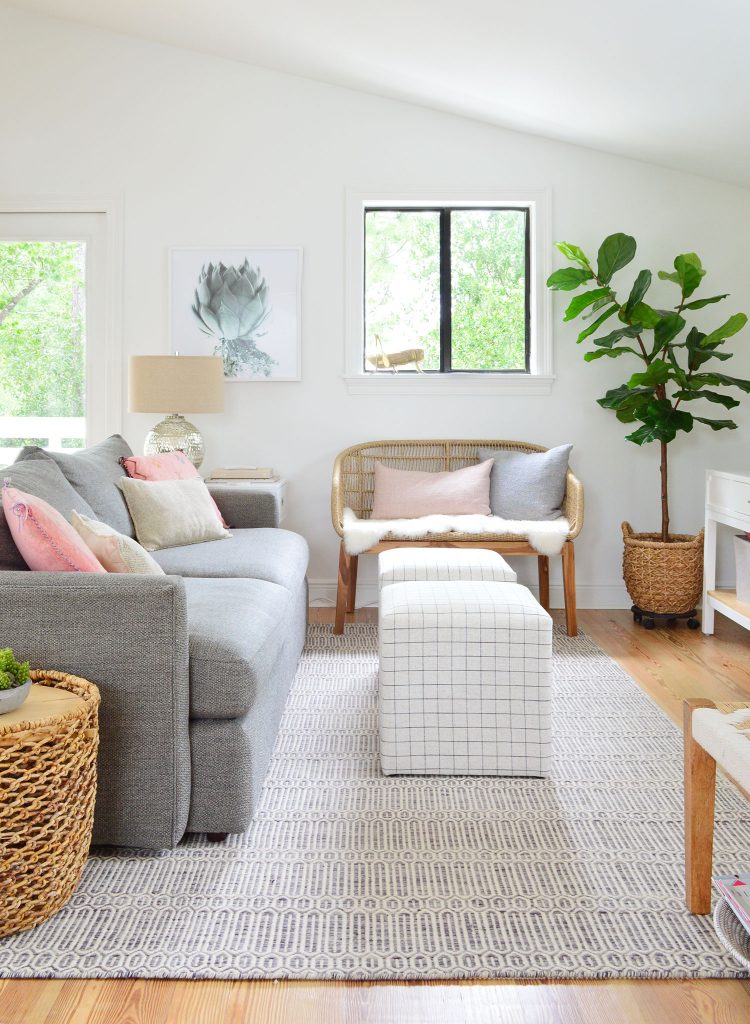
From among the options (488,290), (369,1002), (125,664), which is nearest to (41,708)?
(125,664)

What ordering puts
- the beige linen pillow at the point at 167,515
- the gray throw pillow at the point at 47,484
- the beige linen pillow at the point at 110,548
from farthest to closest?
the beige linen pillow at the point at 167,515 → the gray throw pillow at the point at 47,484 → the beige linen pillow at the point at 110,548

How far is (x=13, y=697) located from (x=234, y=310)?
3182 millimetres

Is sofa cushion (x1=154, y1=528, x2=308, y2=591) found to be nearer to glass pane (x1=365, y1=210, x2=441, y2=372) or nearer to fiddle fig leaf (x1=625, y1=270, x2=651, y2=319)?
glass pane (x1=365, y1=210, x2=441, y2=372)

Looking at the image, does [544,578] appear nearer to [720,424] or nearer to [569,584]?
[569,584]

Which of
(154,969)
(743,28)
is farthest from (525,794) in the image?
(743,28)

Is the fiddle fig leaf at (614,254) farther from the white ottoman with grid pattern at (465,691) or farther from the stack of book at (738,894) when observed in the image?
the stack of book at (738,894)

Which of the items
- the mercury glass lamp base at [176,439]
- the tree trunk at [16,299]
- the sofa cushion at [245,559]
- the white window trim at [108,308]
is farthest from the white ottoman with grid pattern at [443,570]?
the tree trunk at [16,299]

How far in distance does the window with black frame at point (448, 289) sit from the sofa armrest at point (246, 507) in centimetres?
119

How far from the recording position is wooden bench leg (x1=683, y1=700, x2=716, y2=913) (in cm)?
166

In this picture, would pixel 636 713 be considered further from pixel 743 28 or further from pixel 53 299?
pixel 53 299

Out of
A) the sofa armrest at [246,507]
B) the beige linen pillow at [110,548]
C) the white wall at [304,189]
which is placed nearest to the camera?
the beige linen pillow at [110,548]

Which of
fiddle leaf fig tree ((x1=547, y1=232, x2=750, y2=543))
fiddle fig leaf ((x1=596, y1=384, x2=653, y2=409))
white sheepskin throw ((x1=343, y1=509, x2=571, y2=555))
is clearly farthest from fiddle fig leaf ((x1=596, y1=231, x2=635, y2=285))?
white sheepskin throw ((x1=343, y1=509, x2=571, y2=555))

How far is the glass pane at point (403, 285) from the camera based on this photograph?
15.2ft

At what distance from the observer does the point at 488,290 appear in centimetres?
466
